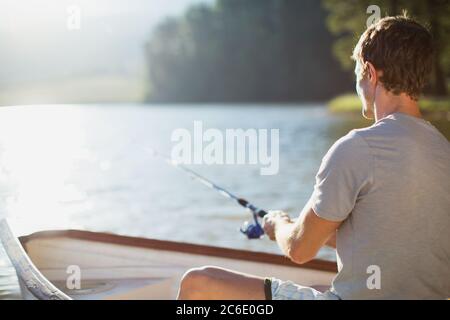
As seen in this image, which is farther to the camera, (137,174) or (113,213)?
(137,174)

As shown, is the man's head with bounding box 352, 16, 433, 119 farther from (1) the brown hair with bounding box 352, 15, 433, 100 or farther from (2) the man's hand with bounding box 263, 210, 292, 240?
(2) the man's hand with bounding box 263, 210, 292, 240

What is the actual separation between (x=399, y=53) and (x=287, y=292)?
62 cm

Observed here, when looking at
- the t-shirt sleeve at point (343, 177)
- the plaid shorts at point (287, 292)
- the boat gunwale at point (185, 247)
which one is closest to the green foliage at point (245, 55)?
Result: the boat gunwale at point (185, 247)

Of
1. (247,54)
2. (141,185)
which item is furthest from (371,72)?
(247,54)

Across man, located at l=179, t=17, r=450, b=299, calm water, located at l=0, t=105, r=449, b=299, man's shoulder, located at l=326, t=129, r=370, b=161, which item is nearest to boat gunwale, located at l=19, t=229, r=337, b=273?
calm water, located at l=0, t=105, r=449, b=299

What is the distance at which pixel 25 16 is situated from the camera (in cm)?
2536

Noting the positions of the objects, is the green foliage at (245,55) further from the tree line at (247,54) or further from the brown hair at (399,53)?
the brown hair at (399,53)

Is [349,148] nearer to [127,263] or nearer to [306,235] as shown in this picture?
[306,235]

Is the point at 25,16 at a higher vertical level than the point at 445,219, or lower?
higher

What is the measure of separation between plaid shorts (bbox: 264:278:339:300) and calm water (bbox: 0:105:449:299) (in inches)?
45.8
